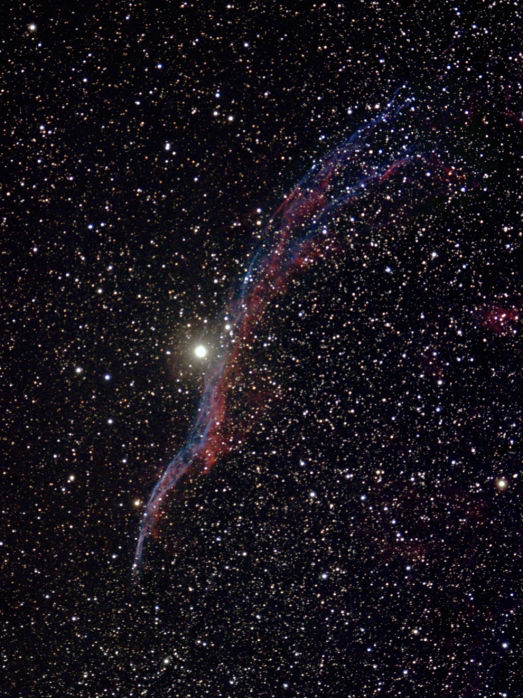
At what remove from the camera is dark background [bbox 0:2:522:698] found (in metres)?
0.50

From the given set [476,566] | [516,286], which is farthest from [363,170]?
[476,566]

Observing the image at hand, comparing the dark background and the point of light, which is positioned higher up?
the dark background

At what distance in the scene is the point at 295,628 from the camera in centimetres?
53

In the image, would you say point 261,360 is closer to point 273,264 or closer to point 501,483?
point 273,264

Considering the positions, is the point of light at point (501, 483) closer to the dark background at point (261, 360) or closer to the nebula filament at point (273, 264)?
the dark background at point (261, 360)

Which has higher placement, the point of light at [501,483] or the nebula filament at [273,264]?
the nebula filament at [273,264]

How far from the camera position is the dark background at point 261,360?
0.50 m

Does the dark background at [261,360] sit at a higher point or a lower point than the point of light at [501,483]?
higher

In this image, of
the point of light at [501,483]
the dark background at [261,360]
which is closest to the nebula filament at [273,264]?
the dark background at [261,360]

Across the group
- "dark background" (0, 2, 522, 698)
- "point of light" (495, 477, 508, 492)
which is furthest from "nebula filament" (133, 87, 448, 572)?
"point of light" (495, 477, 508, 492)

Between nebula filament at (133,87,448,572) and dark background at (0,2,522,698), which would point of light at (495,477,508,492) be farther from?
nebula filament at (133,87,448,572)

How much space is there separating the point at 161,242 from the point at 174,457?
0.72ft

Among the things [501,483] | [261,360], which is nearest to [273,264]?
[261,360]

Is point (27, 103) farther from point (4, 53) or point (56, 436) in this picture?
point (56, 436)
